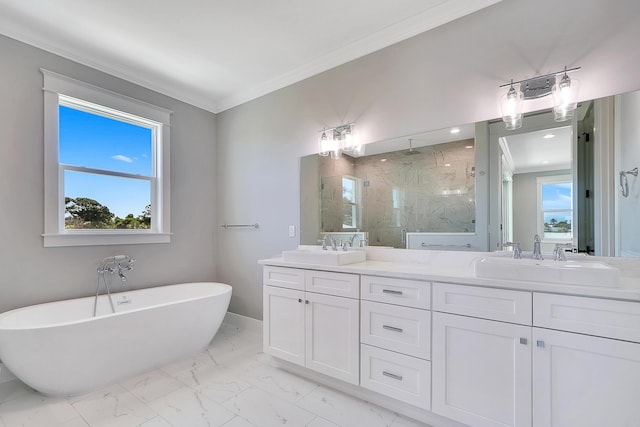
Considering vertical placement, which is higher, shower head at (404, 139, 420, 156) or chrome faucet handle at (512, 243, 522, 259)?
shower head at (404, 139, 420, 156)

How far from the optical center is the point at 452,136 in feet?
6.84

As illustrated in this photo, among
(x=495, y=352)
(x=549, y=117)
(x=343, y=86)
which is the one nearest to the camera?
(x=495, y=352)

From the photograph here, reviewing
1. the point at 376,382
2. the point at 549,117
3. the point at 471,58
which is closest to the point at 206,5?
the point at 471,58

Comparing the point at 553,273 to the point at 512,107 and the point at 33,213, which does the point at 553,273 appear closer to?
the point at 512,107

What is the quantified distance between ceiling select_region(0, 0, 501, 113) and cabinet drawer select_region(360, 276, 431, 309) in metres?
1.82

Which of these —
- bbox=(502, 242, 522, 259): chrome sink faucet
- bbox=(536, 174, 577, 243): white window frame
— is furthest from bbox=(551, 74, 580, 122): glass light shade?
bbox=(502, 242, 522, 259): chrome sink faucet

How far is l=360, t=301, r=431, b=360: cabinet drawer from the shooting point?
165 centimetres

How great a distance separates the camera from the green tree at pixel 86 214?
2555 mm

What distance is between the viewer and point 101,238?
269cm

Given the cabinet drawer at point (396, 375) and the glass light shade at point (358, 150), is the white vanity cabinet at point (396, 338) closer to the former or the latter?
the cabinet drawer at point (396, 375)

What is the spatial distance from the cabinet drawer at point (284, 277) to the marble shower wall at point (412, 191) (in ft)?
2.13

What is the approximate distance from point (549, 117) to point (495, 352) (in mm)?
1405

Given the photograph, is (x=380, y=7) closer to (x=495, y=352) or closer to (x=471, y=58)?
(x=471, y=58)

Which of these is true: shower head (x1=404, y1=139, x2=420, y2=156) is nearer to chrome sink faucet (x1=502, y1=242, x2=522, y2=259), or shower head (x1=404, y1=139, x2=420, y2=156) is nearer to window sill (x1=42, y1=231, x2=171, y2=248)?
chrome sink faucet (x1=502, y1=242, x2=522, y2=259)
